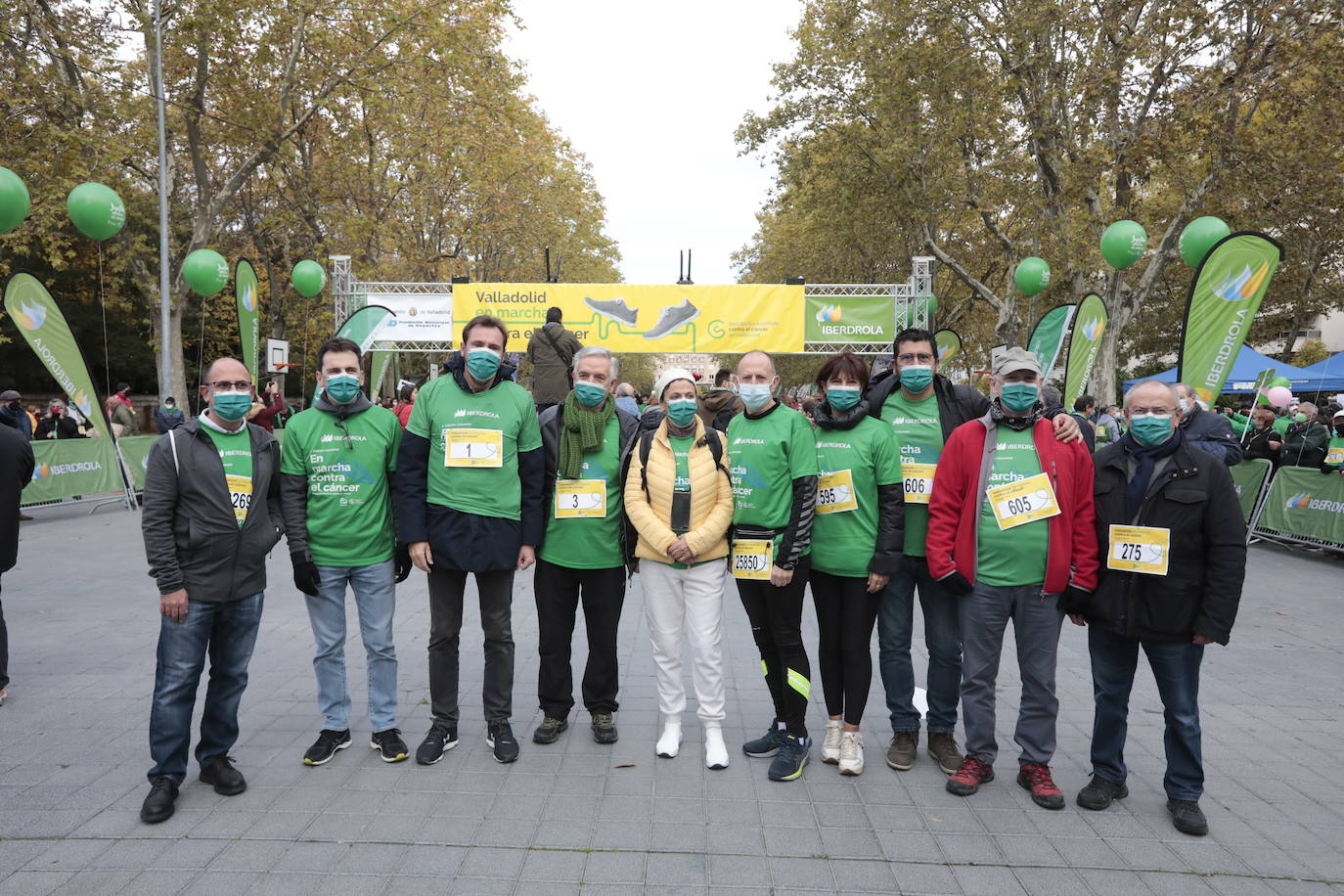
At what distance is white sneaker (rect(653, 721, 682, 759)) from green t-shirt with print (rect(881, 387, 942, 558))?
55.4 inches

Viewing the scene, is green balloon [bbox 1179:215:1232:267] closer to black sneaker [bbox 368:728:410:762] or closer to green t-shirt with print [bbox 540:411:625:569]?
green t-shirt with print [bbox 540:411:625:569]

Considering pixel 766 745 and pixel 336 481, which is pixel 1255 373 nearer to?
pixel 766 745

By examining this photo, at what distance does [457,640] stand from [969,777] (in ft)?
8.03

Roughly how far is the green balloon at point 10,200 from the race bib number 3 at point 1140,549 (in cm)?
1109

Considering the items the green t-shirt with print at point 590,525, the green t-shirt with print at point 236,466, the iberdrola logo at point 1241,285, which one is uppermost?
the iberdrola logo at point 1241,285

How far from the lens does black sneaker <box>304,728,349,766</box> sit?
13.1 feet

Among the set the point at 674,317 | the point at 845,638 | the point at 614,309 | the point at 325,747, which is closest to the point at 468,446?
the point at 325,747

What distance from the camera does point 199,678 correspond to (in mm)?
3693

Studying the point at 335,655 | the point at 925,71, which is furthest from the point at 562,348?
the point at 925,71

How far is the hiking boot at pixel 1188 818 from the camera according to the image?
3436mm

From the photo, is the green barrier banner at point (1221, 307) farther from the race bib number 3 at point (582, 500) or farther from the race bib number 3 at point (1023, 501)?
the race bib number 3 at point (582, 500)

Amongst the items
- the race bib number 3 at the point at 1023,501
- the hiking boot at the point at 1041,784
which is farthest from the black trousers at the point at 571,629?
the hiking boot at the point at 1041,784

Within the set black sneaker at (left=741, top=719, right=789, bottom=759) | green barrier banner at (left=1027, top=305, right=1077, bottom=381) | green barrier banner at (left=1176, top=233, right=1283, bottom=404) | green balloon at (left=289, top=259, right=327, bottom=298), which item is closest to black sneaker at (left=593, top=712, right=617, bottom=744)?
black sneaker at (left=741, top=719, right=789, bottom=759)

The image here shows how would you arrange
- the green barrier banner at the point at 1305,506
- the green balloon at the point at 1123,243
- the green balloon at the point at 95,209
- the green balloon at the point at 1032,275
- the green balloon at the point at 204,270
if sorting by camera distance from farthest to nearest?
the green balloon at the point at 1032,275, the green balloon at the point at 204,270, the green balloon at the point at 1123,243, the green balloon at the point at 95,209, the green barrier banner at the point at 1305,506
